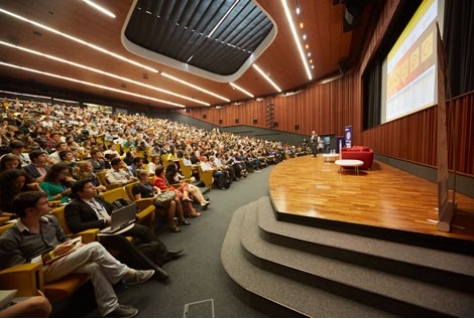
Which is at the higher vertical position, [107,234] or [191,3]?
[191,3]

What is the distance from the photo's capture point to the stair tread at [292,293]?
1.40m

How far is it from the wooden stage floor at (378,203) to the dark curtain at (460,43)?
135 cm

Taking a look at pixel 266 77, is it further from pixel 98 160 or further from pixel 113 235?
pixel 113 235

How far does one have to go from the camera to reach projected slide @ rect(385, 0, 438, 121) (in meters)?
3.12

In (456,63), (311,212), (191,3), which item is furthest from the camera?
(191,3)

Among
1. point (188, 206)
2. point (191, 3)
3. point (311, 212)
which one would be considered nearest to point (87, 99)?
point (191, 3)

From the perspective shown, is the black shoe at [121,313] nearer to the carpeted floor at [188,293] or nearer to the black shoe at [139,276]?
the carpeted floor at [188,293]

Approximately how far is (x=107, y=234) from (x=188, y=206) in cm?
170

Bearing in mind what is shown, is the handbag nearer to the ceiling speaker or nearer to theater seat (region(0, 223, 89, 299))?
theater seat (region(0, 223, 89, 299))

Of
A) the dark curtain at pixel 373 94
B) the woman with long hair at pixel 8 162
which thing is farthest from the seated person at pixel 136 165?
the dark curtain at pixel 373 94

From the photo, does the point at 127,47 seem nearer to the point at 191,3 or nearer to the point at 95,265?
the point at 191,3

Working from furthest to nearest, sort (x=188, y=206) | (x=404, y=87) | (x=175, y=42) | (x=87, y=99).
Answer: (x=87, y=99)
(x=175, y=42)
(x=404, y=87)
(x=188, y=206)

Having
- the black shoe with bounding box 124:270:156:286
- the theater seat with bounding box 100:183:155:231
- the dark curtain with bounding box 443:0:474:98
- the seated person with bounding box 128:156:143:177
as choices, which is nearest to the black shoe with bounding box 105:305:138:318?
the black shoe with bounding box 124:270:156:286

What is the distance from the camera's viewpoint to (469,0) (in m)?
2.44
